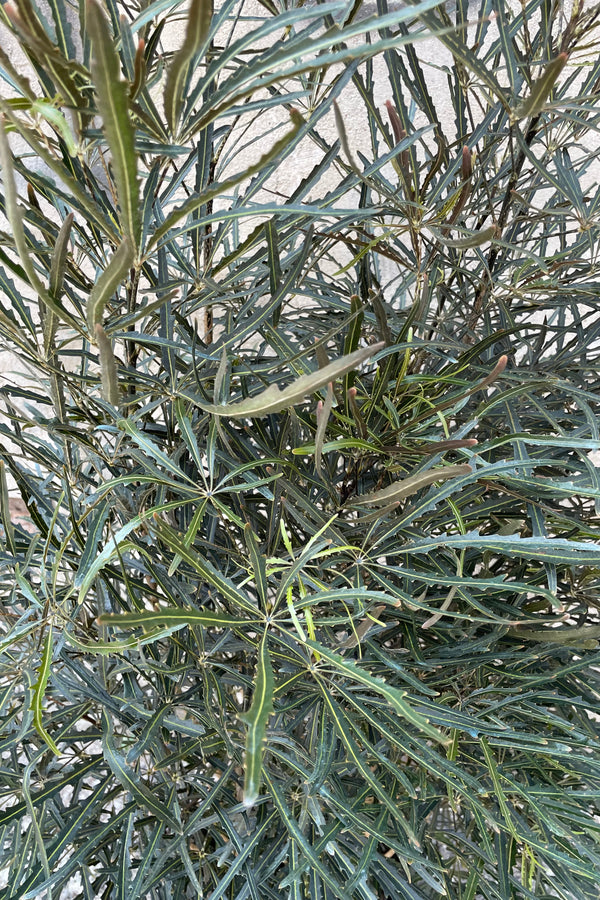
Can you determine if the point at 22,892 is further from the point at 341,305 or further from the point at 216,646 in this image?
the point at 341,305

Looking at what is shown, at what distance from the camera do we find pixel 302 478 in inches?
21.4

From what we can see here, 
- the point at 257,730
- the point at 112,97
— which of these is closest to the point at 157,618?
the point at 257,730

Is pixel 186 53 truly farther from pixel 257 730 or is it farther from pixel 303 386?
pixel 257 730

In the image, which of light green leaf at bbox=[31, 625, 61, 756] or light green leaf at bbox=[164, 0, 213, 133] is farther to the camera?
light green leaf at bbox=[31, 625, 61, 756]

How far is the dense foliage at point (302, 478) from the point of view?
1.14 ft

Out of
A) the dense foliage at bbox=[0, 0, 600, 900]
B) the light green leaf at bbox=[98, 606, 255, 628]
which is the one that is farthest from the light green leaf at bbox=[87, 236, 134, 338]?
the light green leaf at bbox=[98, 606, 255, 628]

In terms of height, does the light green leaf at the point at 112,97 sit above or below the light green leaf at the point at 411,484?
above

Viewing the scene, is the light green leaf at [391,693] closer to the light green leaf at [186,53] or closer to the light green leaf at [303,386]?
the light green leaf at [303,386]

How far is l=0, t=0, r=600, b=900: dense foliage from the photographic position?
→ 35 centimetres

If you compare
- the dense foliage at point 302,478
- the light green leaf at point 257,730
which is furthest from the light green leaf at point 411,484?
the light green leaf at point 257,730

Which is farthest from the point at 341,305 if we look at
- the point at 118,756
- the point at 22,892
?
the point at 22,892

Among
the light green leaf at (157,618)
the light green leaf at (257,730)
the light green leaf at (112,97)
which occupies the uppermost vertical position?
the light green leaf at (112,97)

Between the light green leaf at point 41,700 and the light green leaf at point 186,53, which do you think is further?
the light green leaf at point 41,700

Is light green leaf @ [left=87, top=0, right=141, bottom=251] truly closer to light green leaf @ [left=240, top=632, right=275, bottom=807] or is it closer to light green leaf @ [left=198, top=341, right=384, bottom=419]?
light green leaf @ [left=198, top=341, right=384, bottom=419]
